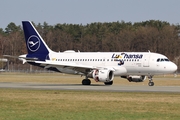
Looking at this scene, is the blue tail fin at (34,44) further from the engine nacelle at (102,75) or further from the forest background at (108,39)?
the forest background at (108,39)

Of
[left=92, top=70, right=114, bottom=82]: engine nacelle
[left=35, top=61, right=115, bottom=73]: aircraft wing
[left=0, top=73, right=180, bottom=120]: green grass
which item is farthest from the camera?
[left=35, top=61, right=115, bottom=73]: aircraft wing

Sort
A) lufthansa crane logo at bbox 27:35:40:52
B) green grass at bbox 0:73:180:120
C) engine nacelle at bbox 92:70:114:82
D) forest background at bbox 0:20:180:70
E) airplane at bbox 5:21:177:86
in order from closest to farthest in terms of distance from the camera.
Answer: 1. green grass at bbox 0:73:180:120
2. engine nacelle at bbox 92:70:114:82
3. airplane at bbox 5:21:177:86
4. lufthansa crane logo at bbox 27:35:40:52
5. forest background at bbox 0:20:180:70

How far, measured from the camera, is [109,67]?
2112 inches

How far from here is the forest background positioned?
142250 mm

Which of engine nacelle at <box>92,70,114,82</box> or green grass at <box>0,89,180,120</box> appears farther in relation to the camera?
engine nacelle at <box>92,70,114,82</box>

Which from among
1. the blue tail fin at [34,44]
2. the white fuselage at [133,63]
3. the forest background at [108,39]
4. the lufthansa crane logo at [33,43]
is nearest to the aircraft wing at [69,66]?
the white fuselage at [133,63]

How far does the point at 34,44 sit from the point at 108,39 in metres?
94.8

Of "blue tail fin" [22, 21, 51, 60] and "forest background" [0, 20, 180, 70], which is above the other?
"forest background" [0, 20, 180, 70]

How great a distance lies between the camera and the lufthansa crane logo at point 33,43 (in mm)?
59250

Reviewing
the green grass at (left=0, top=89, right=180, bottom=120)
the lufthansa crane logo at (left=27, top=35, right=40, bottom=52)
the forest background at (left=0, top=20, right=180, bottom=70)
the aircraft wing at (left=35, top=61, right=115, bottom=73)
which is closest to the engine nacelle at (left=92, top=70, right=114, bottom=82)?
the aircraft wing at (left=35, top=61, right=115, bottom=73)

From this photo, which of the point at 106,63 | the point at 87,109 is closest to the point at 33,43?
the point at 106,63

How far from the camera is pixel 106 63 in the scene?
54.8m

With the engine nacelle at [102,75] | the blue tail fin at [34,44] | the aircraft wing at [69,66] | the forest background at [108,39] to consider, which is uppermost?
the forest background at [108,39]

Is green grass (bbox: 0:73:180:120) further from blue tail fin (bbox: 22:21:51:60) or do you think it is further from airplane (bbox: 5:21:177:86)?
blue tail fin (bbox: 22:21:51:60)
